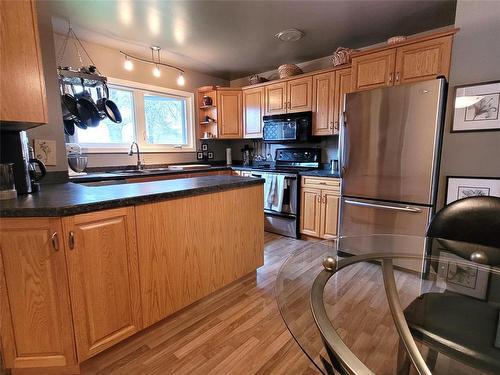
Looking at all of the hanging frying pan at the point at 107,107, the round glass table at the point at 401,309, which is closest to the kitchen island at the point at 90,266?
the round glass table at the point at 401,309

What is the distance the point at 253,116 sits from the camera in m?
3.98

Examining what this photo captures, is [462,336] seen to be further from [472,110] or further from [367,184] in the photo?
[472,110]

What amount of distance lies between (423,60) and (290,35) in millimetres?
1357

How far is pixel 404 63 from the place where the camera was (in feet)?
7.60

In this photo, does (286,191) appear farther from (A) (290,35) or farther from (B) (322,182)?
(A) (290,35)

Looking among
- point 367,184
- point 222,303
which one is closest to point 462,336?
point 222,303

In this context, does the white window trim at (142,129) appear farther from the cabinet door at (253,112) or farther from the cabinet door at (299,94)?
the cabinet door at (299,94)

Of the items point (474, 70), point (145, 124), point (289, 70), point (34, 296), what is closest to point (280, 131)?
point (289, 70)

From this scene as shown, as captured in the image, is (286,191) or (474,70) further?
(286,191)

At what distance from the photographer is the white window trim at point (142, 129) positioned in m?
3.20

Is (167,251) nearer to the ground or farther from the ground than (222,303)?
farther from the ground

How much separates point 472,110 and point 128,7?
3.07 metres

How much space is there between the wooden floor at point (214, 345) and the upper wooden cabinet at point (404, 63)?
2296 millimetres

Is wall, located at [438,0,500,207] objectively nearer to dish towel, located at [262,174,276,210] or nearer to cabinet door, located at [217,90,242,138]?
dish towel, located at [262,174,276,210]
